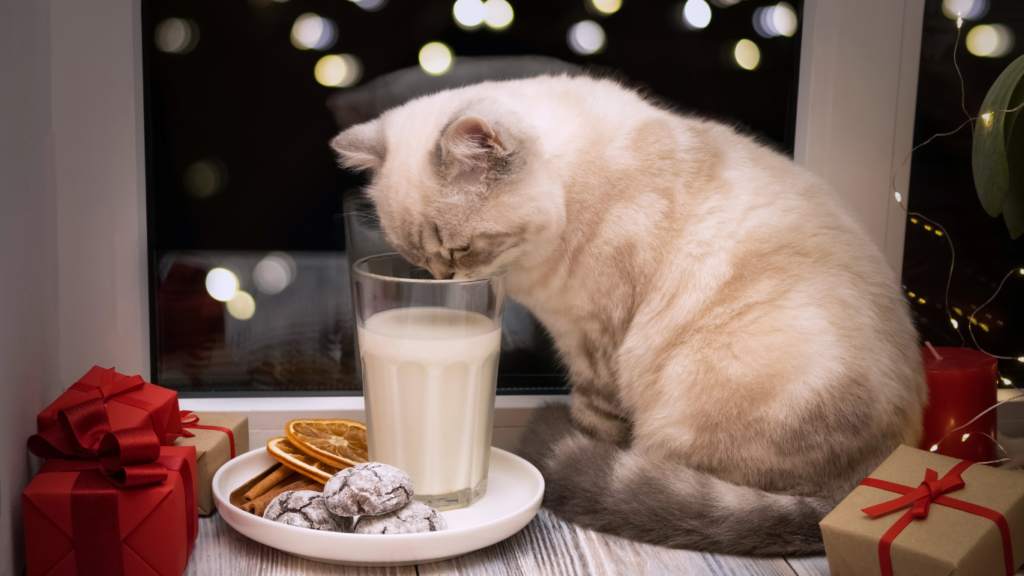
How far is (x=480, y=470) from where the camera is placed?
116 centimetres

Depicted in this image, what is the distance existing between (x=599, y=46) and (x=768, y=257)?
0.56 m

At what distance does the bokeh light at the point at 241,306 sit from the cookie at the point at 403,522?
0.68m

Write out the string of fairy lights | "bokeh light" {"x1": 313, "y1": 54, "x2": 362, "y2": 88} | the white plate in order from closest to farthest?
the white plate, the string of fairy lights, "bokeh light" {"x1": 313, "y1": 54, "x2": 362, "y2": 88}

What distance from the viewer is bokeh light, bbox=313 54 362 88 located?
1408 mm

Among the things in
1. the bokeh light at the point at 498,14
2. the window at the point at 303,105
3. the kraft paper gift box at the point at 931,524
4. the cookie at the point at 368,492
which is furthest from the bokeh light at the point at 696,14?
the cookie at the point at 368,492

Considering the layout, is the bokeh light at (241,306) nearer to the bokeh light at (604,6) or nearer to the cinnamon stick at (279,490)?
the cinnamon stick at (279,490)

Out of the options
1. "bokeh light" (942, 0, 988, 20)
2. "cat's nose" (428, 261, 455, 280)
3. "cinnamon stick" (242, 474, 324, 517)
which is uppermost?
"bokeh light" (942, 0, 988, 20)

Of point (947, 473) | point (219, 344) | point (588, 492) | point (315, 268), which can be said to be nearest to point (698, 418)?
point (588, 492)

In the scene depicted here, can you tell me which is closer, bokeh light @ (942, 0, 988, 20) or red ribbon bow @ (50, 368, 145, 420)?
red ribbon bow @ (50, 368, 145, 420)

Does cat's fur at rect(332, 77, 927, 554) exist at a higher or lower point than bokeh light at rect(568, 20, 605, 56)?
lower

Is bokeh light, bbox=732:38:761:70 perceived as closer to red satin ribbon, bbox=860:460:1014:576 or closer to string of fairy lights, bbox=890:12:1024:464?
string of fairy lights, bbox=890:12:1024:464

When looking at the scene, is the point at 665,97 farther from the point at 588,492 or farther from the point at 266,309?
the point at 266,309

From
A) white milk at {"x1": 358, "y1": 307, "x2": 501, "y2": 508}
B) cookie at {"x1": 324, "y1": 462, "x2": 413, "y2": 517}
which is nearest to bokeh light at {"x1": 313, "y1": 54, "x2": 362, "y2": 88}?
white milk at {"x1": 358, "y1": 307, "x2": 501, "y2": 508}

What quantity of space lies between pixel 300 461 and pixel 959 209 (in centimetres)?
140
